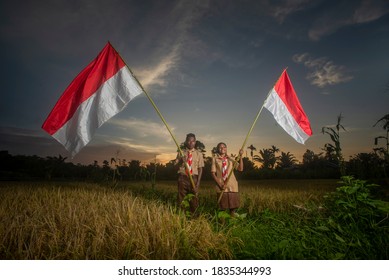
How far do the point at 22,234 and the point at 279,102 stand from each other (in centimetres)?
494

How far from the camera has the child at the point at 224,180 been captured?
5.52 meters

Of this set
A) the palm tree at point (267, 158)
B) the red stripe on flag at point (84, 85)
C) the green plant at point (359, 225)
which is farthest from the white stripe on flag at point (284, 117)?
the palm tree at point (267, 158)

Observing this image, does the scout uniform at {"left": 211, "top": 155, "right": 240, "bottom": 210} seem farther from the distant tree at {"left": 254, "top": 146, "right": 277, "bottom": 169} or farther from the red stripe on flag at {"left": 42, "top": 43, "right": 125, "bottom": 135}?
the distant tree at {"left": 254, "top": 146, "right": 277, "bottom": 169}

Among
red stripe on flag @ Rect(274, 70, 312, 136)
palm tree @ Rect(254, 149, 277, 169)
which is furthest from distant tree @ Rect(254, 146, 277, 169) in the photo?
red stripe on flag @ Rect(274, 70, 312, 136)

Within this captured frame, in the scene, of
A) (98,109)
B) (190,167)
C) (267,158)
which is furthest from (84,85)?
(267,158)

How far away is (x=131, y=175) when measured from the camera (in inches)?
784

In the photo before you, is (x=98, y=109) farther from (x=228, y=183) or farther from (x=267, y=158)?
(x=267, y=158)

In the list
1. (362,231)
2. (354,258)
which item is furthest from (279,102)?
(354,258)

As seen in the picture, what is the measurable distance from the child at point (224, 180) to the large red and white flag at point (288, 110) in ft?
4.14

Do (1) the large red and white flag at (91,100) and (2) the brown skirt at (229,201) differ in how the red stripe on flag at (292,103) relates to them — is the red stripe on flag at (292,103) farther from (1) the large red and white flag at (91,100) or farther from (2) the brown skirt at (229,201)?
(1) the large red and white flag at (91,100)

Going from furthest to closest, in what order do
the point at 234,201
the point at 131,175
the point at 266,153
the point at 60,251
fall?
the point at 266,153 < the point at 131,175 < the point at 234,201 < the point at 60,251

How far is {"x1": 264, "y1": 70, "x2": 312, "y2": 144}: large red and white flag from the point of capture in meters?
5.72

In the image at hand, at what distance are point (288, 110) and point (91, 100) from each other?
3922 millimetres
